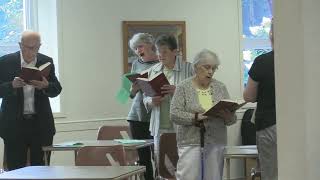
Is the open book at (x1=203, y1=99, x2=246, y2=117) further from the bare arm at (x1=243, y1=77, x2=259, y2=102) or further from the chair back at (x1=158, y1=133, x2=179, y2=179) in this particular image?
the chair back at (x1=158, y1=133, x2=179, y2=179)

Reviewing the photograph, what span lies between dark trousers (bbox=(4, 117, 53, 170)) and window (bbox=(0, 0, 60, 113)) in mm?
1628

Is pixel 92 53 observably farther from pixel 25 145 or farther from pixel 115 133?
pixel 25 145

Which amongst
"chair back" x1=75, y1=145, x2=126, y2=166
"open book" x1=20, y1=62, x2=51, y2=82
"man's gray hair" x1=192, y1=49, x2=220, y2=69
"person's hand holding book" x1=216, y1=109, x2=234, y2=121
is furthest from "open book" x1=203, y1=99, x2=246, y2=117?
"open book" x1=20, y1=62, x2=51, y2=82

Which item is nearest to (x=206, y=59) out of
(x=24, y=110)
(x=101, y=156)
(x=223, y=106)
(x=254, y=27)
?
(x=223, y=106)

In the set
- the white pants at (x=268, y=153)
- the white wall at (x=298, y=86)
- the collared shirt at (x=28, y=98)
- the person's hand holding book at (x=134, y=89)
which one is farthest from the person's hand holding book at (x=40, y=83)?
the white wall at (x=298, y=86)

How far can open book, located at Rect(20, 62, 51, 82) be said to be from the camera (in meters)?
4.65

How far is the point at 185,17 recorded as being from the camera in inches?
287

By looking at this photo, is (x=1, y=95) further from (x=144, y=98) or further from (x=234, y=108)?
(x=234, y=108)

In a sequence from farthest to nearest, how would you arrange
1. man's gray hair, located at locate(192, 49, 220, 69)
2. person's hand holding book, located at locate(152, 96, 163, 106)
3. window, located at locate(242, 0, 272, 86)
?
window, located at locate(242, 0, 272, 86) < person's hand holding book, located at locate(152, 96, 163, 106) < man's gray hair, located at locate(192, 49, 220, 69)

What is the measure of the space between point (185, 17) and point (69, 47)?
1.62 metres

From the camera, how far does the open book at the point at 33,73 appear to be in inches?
183

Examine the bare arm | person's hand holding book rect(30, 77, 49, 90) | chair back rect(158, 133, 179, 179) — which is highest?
person's hand holding book rect(30, 77, 49, 90)

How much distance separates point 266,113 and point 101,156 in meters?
1.25

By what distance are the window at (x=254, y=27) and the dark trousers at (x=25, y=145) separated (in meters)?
3.68
